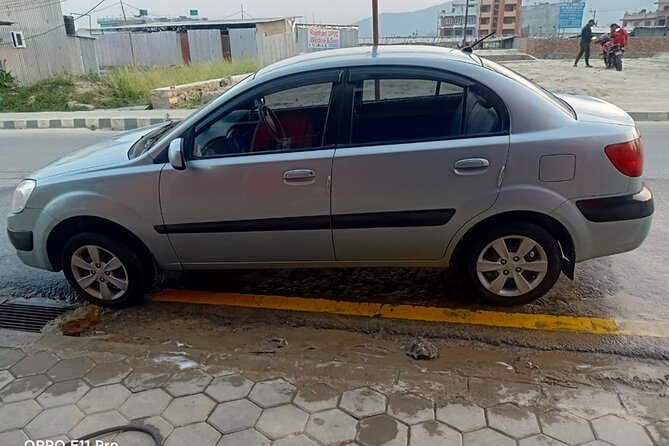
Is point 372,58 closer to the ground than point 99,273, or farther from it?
farther from it

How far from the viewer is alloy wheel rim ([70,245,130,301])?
317 cm

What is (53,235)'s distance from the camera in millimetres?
3164

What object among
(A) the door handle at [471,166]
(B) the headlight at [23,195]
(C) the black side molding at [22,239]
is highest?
(A) the door handle at [471,166]

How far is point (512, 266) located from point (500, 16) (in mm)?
85836

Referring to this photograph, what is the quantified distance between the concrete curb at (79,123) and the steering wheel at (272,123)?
367 inches

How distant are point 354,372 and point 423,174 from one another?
1.16 metres

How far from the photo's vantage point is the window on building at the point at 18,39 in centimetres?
1736

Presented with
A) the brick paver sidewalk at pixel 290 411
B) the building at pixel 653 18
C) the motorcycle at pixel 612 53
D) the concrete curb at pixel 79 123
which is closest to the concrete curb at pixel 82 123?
the concrete curb at pixel 79 123

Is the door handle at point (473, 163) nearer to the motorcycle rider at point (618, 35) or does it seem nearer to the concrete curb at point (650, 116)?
the concrete curb at point (650, 116)

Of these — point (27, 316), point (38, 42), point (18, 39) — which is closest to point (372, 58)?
point (27, 316)

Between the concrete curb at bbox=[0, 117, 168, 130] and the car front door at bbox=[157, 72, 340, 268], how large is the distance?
31.2 ft

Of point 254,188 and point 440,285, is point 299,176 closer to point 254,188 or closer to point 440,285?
point 254,188

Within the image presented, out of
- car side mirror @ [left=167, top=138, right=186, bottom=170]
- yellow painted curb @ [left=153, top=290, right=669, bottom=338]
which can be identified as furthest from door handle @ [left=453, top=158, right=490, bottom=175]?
car side mirror @ [left=167, top=138, right=186, bottom=170]

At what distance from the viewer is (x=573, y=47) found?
3216cm
